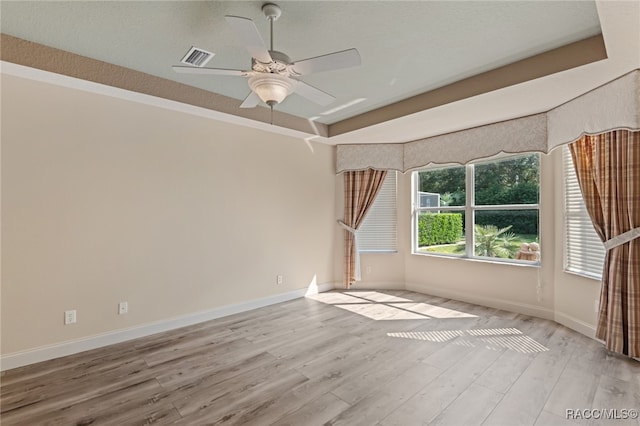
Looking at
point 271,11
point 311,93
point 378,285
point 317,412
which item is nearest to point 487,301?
point 378,285

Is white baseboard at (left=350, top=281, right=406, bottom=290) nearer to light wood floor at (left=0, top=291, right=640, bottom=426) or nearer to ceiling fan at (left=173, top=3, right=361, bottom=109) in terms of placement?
light wood floor at (left=0, top=291, right=640, bottom=426)

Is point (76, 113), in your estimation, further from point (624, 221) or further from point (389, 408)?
point (624, 221)

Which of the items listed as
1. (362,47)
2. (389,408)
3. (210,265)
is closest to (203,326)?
(210,265)

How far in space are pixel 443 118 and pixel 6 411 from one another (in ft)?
16.0

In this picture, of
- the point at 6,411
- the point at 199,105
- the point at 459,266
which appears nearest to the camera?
the point at 6,411

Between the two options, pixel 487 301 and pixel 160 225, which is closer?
pixel 160 225

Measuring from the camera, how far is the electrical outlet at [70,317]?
287 centimetres

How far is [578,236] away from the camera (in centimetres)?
347

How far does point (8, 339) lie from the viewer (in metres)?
2.61

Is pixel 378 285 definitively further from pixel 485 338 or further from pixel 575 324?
pixel 575 324

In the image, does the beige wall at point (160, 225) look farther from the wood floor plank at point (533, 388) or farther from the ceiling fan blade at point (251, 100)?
the ceiling fan blade at point (251, 100)

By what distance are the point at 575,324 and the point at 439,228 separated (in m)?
2.07

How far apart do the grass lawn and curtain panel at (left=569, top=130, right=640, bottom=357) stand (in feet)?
3.17

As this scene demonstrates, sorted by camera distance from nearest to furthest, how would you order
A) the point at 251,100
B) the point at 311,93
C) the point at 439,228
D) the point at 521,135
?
the point at 311,93
the point at 251,100
the point at 521,135
the point at 439,228
